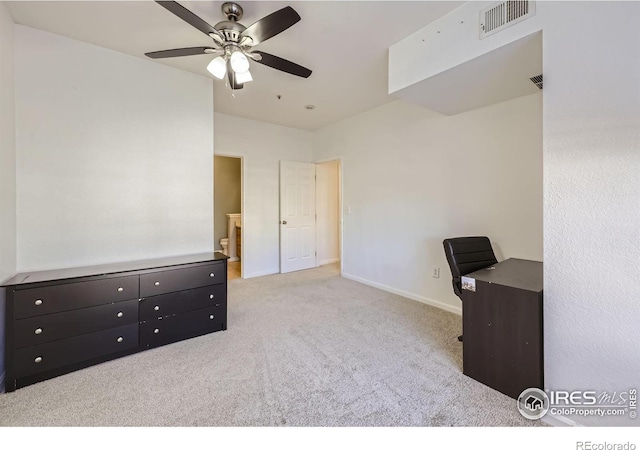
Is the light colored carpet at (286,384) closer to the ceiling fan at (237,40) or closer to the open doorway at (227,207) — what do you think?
the ceiling fan at (237,40)

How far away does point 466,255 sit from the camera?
7.98 ft

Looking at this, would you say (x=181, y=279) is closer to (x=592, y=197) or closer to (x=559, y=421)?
(x=559, y=421)

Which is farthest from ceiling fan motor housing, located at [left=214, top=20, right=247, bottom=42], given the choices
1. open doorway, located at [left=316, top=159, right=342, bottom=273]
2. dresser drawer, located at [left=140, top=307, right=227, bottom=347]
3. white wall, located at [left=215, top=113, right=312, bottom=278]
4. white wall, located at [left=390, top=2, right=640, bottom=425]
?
open doorway, located at [left=316, top=159, right=342, bottom=273]

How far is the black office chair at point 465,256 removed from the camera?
91.3 inches

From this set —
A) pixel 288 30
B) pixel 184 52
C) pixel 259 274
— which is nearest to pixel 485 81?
pixel 288 30

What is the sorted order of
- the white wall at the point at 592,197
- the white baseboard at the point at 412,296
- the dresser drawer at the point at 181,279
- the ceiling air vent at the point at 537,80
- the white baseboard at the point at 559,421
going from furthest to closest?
1. the white baseboard at the point at 412,296
2. the dresser drawer at the point at 181,279
3. the ceiling air vent at the point at 537,80
4. the white baseboard at the point at 559,421
5. the white wall at the point at 592,197

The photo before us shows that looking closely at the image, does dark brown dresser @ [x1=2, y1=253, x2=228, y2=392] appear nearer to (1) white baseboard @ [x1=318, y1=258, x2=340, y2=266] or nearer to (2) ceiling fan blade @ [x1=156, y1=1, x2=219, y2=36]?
(2) ceiling fan blade @ [x1=156, y1=1, x2=219, y2=36]

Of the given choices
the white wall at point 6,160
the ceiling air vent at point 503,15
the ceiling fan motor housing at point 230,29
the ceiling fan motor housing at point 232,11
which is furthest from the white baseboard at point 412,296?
the white wall at point 6,160

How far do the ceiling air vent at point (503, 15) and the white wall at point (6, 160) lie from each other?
3.34 metres

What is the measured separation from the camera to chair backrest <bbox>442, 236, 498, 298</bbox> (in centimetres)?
232

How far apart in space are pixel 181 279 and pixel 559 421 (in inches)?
110

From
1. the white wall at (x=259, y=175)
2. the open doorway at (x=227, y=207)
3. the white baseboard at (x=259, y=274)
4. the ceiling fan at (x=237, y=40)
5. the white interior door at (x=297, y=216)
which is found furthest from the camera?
the open doorway at (x=227, y=207)

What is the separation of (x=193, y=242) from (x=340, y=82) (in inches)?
97.7
